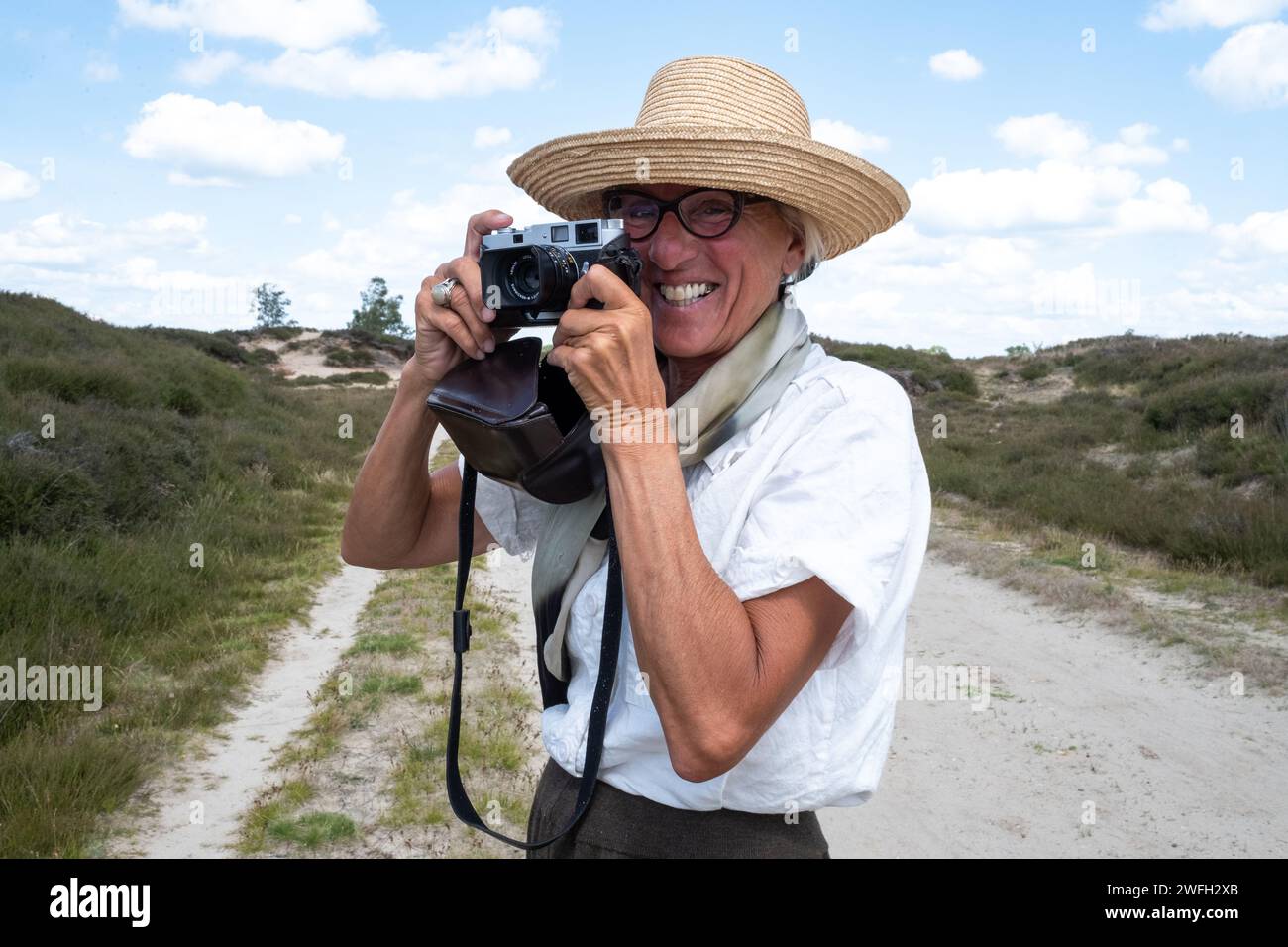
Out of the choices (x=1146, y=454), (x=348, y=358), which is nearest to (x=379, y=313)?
(x=348, y=358)

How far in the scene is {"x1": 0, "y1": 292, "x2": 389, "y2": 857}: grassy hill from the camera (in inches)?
163

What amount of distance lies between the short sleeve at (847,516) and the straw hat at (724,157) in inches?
20.5

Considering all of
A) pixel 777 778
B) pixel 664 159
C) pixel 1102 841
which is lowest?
pixel 1102 841

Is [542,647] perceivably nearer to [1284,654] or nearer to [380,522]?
[380,522]

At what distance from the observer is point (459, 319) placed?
1.67m

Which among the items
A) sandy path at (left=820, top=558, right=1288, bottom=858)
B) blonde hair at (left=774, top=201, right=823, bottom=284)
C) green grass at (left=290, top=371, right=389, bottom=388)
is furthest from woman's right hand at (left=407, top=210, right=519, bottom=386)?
green grass at (left=290, top=371, right=389, bottom=388)

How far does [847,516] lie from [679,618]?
28 cm

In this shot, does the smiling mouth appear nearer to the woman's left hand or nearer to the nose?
the nose

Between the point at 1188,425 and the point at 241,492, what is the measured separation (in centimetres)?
1334

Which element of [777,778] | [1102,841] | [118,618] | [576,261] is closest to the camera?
[777,778]

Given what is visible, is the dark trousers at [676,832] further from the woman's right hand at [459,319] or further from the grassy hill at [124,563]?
the grassy hill at [124,563]

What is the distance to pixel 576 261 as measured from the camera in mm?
1574
